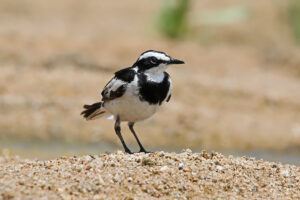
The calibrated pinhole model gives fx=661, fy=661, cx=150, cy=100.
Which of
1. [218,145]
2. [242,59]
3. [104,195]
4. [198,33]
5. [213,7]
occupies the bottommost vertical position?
[104,195]

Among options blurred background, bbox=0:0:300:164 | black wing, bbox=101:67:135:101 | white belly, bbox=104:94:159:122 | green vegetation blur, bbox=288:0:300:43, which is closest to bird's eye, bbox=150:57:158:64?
black wing, bbox=101:67:135:101

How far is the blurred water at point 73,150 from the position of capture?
10.3 meters

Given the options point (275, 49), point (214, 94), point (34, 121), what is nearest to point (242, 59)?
point (275, 49)

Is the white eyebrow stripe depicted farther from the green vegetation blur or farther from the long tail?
the green vegetation blur

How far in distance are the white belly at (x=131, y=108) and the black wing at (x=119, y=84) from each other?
0.21 ft

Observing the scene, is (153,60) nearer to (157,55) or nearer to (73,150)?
(157,55)

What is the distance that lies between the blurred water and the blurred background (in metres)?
0.02

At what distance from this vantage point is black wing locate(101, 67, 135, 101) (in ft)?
24.7

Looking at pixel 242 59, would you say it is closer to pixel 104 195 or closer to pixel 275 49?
pixel 275 49

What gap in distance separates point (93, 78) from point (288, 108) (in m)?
4.13

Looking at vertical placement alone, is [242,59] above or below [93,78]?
above

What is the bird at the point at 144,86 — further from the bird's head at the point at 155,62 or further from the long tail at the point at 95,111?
the long tail at the point at 95,111

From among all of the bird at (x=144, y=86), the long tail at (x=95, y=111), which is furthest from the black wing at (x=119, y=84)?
the long tail at (x=95, y=111)

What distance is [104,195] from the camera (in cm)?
568
